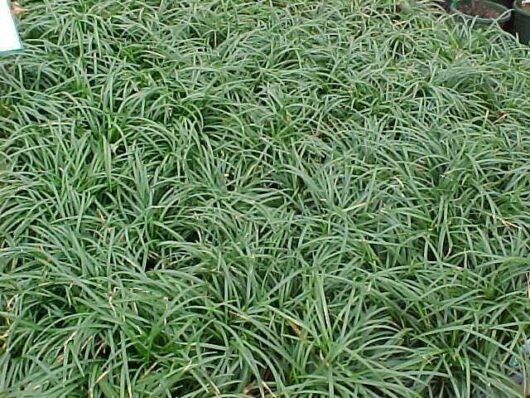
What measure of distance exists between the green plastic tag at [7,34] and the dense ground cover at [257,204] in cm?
27

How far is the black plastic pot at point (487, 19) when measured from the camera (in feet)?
13.5

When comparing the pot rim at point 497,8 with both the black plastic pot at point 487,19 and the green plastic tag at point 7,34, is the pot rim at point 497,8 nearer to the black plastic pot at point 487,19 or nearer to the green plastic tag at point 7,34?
the black plastic pot at point 487,19

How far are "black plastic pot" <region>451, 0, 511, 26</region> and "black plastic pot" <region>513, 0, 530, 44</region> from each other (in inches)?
2.6

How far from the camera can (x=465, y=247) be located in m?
2.58

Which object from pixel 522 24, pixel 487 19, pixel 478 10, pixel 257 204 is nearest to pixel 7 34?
pixel 257 204

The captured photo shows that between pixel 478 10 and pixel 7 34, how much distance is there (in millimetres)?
2952

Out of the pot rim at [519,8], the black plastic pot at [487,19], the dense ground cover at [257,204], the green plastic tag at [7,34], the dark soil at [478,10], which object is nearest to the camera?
the dense ground cover at [257,204]

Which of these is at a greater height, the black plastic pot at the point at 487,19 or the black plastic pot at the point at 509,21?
the black plastic pot at the point at 487,19

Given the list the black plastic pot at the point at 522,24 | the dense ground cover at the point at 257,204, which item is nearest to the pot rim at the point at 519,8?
the black plastic pot at the point at 522,24

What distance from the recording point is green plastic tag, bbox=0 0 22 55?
2.79 meters

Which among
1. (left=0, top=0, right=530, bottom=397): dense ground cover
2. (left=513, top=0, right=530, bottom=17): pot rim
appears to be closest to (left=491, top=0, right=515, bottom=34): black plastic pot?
(left=513, top=0, right=530, bottom=17): pot rim

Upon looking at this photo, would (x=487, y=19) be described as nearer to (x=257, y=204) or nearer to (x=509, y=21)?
(x=509, y=21)

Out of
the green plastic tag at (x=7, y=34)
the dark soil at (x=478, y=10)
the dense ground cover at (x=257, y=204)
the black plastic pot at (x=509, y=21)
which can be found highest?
the green plastic tag at (x=7, y=34)

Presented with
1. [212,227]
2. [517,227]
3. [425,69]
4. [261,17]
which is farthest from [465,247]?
[261,17]
